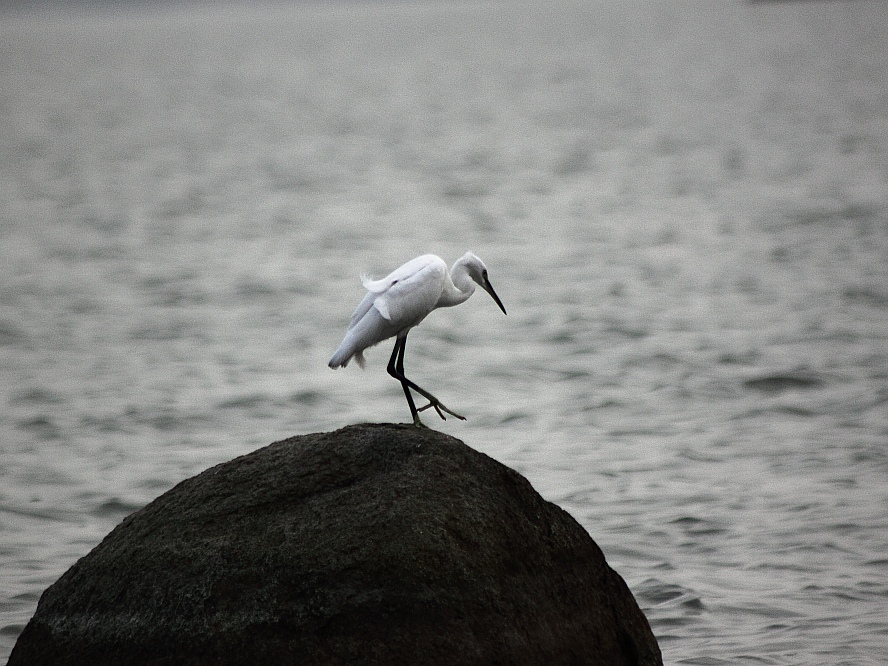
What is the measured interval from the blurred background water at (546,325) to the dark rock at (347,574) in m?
2.31

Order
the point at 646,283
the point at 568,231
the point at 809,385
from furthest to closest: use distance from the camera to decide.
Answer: the point at 568,231, the point at 646,283, the point at 809,385

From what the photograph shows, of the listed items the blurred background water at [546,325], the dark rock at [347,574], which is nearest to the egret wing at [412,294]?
the dark rock at [347,574]

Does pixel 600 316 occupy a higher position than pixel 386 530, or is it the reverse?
pixel 386 530

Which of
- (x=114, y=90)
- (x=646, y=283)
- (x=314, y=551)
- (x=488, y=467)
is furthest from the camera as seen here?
(x=114, y=90)

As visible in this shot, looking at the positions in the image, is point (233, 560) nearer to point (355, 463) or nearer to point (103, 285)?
point (355, 463)

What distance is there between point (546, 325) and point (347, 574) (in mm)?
13214

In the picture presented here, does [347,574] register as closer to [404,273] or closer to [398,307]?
[398,307]

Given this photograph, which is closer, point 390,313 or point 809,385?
point 390,313

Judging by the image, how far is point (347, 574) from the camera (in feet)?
18.1

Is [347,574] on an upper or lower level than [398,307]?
lower

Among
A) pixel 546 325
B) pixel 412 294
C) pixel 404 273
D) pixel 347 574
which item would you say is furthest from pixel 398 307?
pixel 546 325

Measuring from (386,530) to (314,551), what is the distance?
0.32 metres

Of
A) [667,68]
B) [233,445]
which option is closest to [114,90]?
[667,68]

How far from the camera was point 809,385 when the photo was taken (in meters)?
14.2
